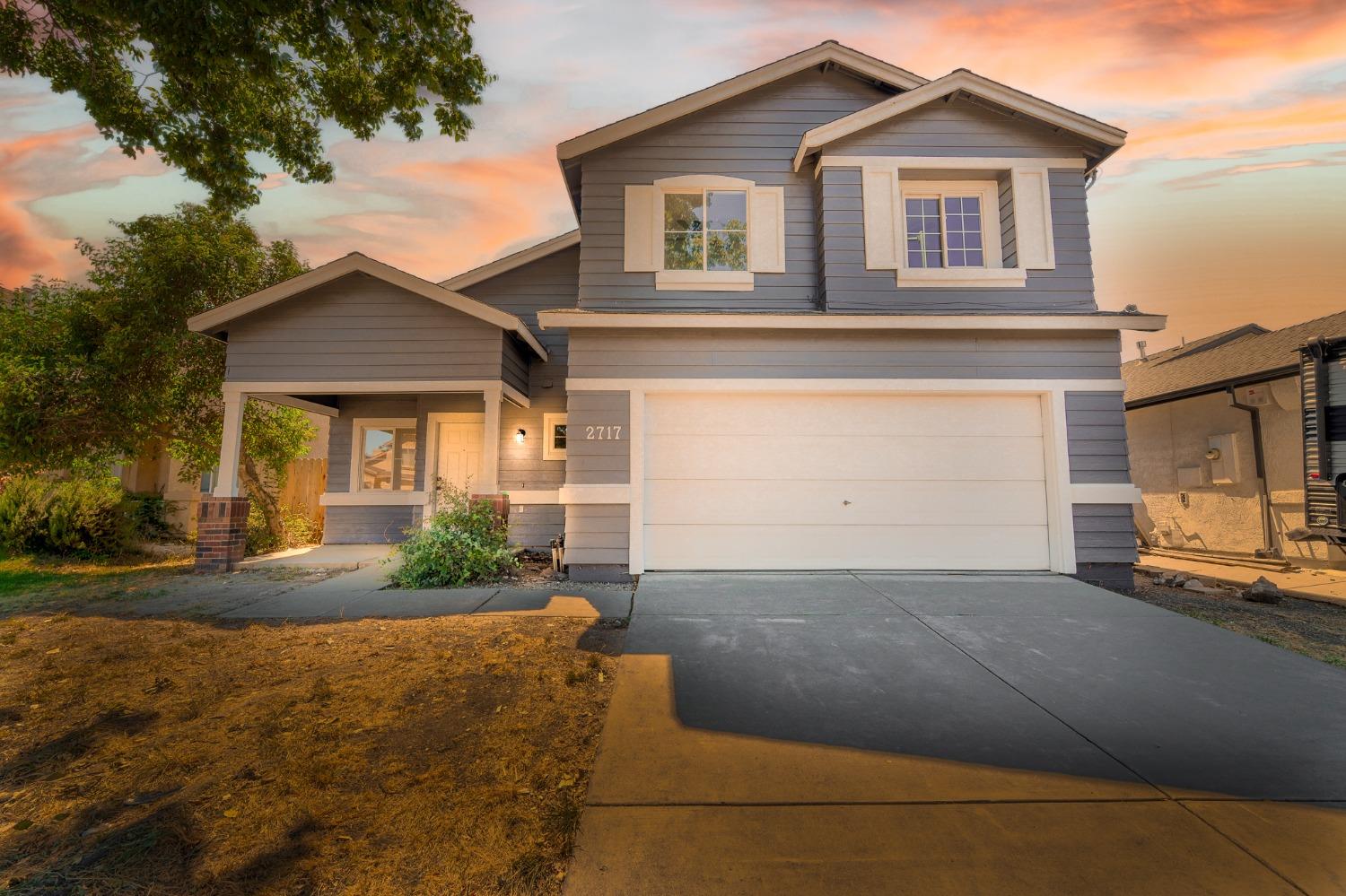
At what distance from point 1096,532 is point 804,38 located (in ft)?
27.5

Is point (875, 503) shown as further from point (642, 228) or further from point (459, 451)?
point (459, 451)

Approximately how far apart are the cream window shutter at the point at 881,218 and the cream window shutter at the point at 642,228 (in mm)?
2873

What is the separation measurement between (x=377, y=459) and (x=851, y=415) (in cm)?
1145

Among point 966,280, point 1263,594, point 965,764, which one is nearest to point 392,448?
point 966,280

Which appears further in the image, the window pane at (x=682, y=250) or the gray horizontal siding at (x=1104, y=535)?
the window pane at (x=682, y=250)

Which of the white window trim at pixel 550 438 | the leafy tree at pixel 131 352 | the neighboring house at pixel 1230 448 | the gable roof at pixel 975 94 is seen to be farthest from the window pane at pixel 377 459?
the neighboring house at pixel 1230 448

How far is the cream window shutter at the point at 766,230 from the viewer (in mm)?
7191

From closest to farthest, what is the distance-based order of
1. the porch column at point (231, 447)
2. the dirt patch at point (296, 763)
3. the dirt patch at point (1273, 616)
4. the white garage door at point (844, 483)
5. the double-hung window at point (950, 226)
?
the dirt patch at point (296, 763)
the dirt patch at point (1273, 616)
the white garage door at point (844, 483)
the double-hung window at point (950, 226)
the porch column at point (231, 447)

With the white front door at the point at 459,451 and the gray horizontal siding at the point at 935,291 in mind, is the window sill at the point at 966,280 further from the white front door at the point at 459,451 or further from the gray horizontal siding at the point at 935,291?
the white front door at the point at 459,451

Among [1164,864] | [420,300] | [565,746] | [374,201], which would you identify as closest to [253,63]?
[420,300]

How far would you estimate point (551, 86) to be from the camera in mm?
10312

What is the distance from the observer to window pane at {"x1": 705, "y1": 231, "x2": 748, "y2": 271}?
738 cm

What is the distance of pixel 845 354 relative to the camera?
6.65m

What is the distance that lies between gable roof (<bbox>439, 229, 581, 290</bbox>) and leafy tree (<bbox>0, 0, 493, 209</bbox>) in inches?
113
